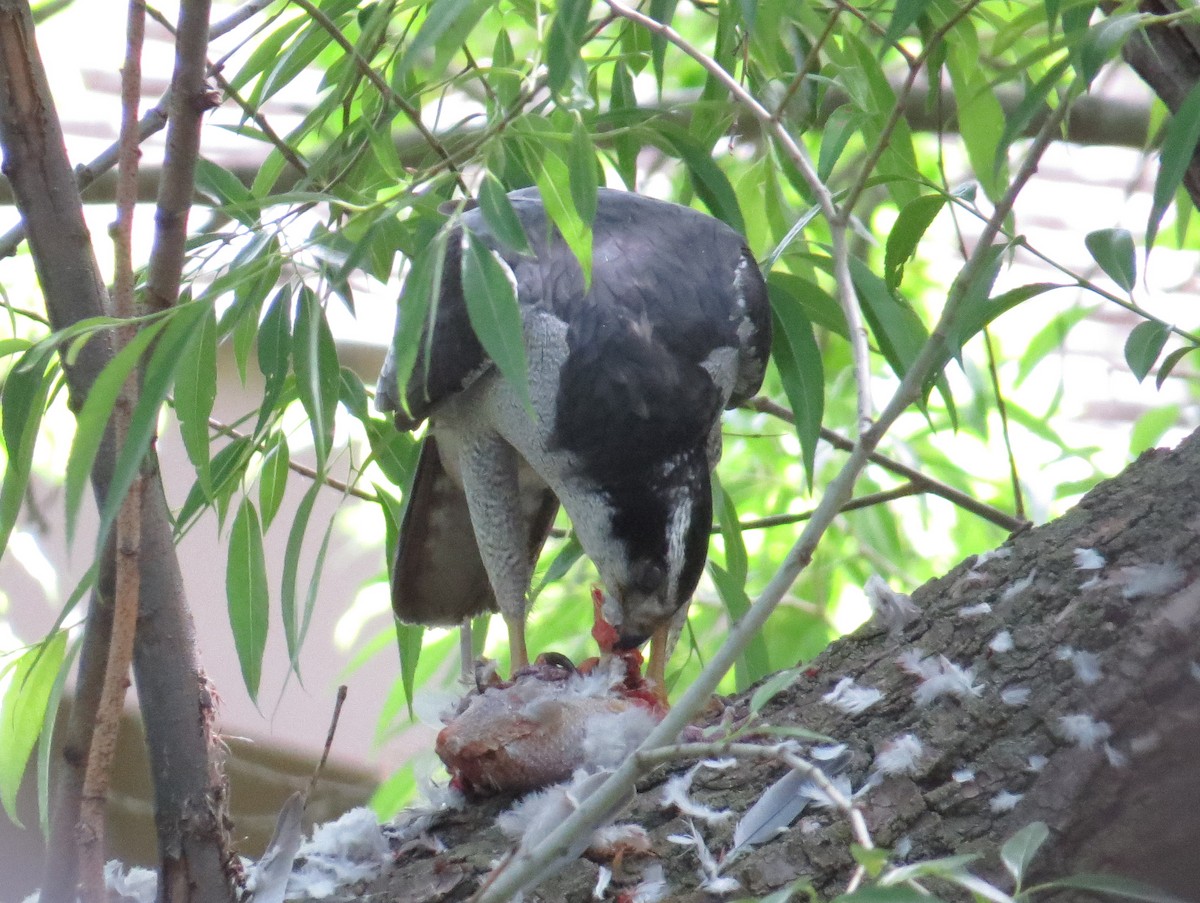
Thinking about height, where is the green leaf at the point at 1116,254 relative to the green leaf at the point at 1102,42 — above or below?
below

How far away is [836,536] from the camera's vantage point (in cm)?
322

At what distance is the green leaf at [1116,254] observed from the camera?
1539 millimetres

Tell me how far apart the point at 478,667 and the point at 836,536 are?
153cm

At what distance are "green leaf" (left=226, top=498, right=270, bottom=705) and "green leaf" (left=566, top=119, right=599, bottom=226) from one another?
78cm

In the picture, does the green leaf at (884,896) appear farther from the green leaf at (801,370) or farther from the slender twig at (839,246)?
the green leaf at (801,370)

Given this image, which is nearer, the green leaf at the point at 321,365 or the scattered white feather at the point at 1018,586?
the green leaf at the point at 321,365

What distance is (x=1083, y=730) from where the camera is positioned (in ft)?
4.57

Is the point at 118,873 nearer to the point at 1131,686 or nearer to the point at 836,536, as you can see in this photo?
the point at 1131,686

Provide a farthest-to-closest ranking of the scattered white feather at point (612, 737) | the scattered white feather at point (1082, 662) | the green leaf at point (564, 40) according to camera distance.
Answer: the scattered white feather at point (612, 737) → the scattered white feather at point (1082, 662) → the green leaf at point (564, 40)

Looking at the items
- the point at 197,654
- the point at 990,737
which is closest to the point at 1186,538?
the point at 990,737

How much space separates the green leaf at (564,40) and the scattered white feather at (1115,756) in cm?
87

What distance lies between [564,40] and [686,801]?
86cm

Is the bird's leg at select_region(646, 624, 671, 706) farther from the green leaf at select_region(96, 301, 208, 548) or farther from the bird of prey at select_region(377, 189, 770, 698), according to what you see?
the green leaf at select_region(96, 301, 208, 548)

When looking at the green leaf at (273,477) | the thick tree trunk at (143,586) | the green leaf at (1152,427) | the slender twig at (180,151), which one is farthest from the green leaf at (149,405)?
the green leaf at (1152,427)
